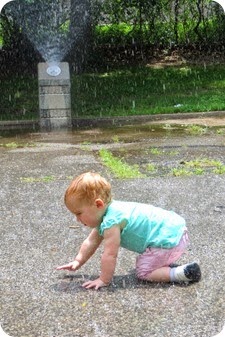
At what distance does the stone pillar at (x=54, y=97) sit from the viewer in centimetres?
1014

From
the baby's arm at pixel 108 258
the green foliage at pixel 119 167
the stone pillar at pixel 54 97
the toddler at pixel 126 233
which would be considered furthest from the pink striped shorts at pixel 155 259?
the stone pillar at pixel 54 97

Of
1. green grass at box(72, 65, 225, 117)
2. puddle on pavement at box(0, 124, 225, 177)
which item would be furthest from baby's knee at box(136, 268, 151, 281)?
green grass at box(72, 65, 225, 117)

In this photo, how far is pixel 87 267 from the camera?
357 cm

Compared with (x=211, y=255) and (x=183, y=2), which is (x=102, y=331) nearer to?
(x=211, y=255)

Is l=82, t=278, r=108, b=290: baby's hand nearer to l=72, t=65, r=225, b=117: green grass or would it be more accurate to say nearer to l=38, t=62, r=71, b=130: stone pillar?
l=38, t=62, r=71, b=130: stone pillar

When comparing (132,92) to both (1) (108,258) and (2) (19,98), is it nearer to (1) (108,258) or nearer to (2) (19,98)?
(2) (19,98)

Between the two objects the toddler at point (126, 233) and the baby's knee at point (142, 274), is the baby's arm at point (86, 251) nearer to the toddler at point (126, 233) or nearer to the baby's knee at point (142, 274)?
the toddler at point (126, 233)

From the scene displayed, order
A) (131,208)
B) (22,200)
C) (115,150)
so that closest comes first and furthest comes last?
(131,208) < (22,200) < (115,150)

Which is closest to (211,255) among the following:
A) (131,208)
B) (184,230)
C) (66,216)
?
(184,230)

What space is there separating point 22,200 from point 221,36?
42.5 ft

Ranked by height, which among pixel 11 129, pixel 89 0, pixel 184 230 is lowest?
pixel 11 129

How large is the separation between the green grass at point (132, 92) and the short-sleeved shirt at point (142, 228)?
24.8 feet

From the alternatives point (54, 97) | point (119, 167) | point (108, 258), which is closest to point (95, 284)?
point (108, 258)

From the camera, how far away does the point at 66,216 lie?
4.59 m
